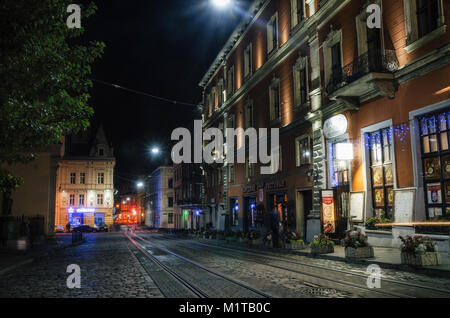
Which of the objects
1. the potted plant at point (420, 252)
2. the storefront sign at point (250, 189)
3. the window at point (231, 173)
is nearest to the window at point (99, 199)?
the window at point (231, 173)

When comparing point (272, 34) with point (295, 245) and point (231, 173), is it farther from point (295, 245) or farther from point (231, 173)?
point (295, 245)

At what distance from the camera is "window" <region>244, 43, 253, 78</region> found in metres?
31.1

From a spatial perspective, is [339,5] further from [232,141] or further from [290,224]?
[232,141]

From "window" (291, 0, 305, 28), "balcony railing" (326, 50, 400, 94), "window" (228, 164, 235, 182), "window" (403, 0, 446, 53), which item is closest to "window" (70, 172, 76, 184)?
"window" (228, 164, 235, 182)

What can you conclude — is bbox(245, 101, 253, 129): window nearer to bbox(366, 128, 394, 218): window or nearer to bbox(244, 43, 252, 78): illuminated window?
bbox(244, 43, 252, 78): illuminated window

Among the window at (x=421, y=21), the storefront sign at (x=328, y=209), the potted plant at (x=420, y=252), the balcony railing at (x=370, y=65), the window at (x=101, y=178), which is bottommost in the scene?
the potted plant at (x=420, y=252)

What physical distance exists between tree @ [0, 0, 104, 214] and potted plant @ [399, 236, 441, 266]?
34.3 feet

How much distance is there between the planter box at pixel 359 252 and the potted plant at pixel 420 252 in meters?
2.06

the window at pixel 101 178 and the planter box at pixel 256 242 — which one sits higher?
the window at pixel 101 178

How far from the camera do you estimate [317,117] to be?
20.5 metres

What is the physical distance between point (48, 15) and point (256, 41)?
69.2 ft

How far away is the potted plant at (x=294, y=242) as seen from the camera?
1712 centimetres

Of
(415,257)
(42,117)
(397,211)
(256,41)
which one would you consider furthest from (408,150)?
(256,41)

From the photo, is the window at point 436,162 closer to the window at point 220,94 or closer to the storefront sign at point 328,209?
the storefront sign at point 328,209
